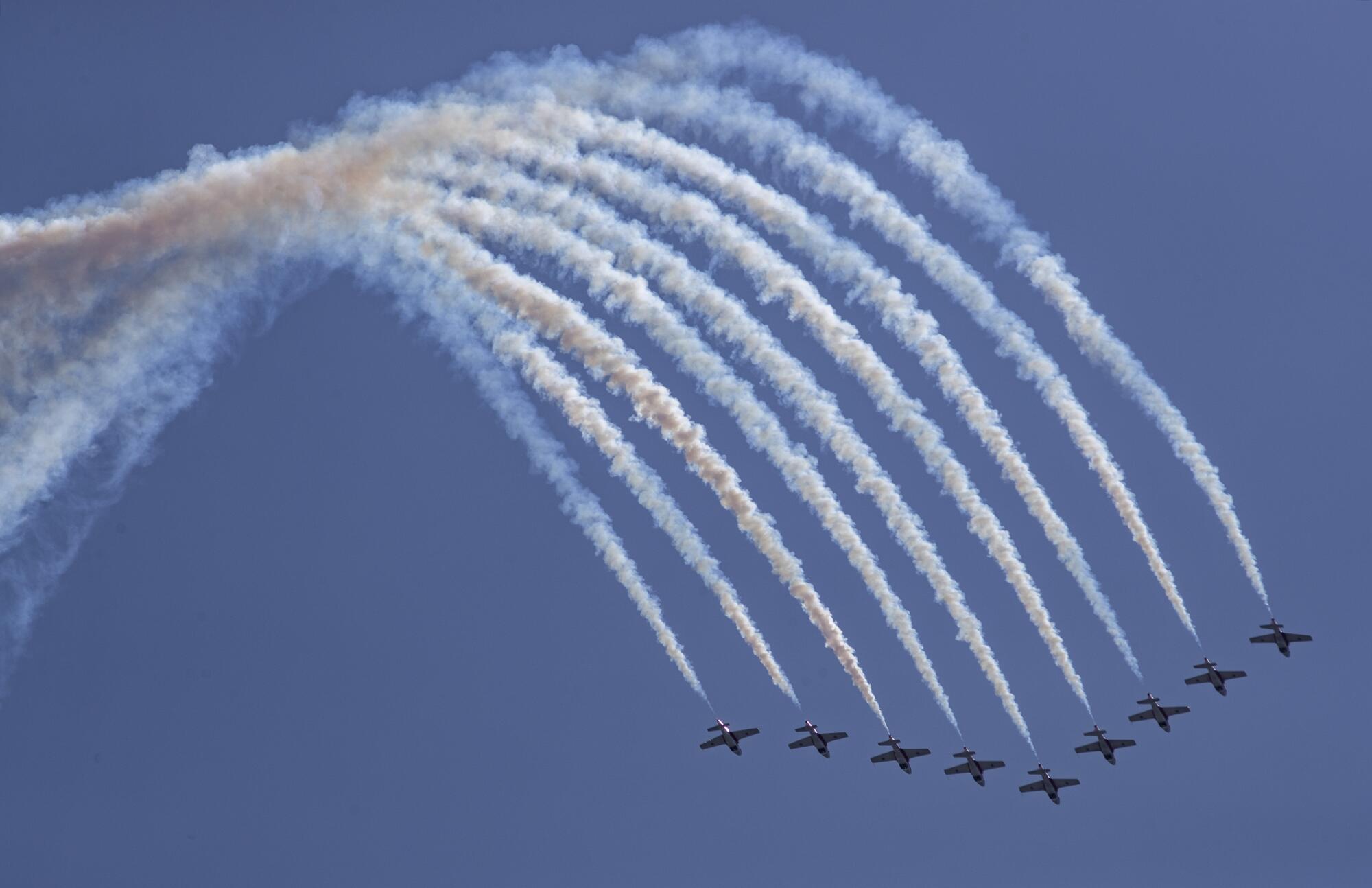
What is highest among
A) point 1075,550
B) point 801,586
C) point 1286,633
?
point 1286,633

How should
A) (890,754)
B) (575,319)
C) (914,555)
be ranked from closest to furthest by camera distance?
(575,319) < (914,555) < (890,754)

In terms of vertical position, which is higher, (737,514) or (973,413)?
(973,413)

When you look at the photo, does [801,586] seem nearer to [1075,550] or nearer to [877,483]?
[877,483]

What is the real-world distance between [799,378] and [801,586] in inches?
240

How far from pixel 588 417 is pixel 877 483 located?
310 inches

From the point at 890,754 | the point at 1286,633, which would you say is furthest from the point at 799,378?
the point at 1286,633

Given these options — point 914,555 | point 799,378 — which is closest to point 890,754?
point 914,555

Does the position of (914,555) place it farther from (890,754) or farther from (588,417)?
(890,754)

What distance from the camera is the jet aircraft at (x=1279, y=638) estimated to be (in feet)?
238

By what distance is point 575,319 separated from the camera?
54688mm

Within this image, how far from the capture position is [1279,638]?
72750 millimetres

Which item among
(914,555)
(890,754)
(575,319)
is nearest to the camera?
(575,319)

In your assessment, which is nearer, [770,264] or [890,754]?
[770,264]

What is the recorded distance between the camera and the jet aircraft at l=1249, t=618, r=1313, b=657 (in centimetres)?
7269
